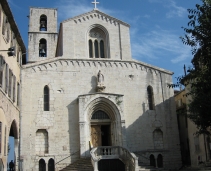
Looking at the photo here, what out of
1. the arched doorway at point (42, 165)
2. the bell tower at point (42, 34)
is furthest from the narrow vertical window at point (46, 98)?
the bell tower at point (42, 34)

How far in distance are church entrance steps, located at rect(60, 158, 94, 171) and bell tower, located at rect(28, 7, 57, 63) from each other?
17695mm

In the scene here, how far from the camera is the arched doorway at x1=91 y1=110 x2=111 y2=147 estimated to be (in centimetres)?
2470

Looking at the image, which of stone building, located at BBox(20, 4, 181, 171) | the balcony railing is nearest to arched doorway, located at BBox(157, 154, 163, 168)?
stone building, located at BBox(20, 4, 181, 171)

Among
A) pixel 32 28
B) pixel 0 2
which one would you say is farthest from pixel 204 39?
pixel 32 28

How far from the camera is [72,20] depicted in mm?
26516

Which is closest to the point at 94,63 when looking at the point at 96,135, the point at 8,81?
the point at 96,135

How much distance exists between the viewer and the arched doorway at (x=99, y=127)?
24703 millimetres

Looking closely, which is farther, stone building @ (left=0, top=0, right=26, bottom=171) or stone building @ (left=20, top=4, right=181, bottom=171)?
stone building @ (left=20, top=4, right=181, bottom=171)

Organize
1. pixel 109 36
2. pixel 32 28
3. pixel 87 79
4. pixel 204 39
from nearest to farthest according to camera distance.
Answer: pixel 204 39 → pixel 87 79 → pixel 109 36 → pixel 32 28

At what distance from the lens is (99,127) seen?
25188mm

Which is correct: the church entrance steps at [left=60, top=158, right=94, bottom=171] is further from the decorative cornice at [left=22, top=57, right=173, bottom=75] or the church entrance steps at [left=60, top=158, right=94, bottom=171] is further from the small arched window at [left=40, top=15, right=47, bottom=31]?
the small arched window at [left=40, top=15, right=47, bottom=31]

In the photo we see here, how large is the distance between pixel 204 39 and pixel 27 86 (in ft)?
49.3

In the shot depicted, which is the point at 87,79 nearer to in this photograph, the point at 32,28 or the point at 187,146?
the point at 187,146

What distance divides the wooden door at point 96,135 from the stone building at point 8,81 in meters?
5.94
